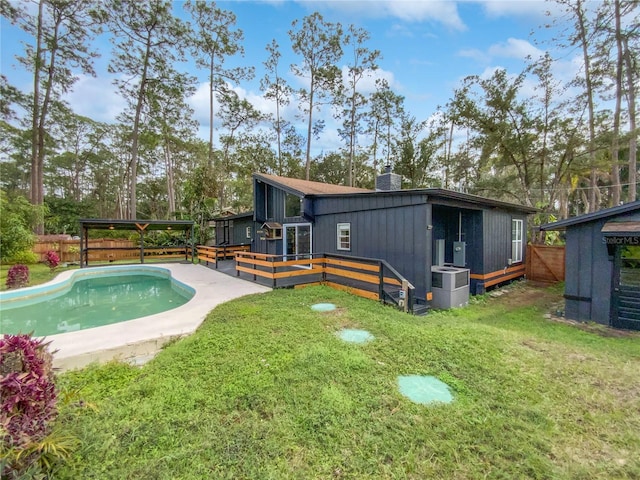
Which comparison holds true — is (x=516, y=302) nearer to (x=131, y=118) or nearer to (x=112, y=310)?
(x=112, y=310)

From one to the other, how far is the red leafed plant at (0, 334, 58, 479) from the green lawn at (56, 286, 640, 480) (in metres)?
0.29

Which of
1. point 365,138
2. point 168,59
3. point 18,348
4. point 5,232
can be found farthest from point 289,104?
point 18,348

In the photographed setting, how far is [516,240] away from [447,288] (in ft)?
18.1

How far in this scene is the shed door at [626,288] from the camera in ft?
17.2

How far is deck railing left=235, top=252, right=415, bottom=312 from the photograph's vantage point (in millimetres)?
6020

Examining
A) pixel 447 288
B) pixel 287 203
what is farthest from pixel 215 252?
pixel 447 288

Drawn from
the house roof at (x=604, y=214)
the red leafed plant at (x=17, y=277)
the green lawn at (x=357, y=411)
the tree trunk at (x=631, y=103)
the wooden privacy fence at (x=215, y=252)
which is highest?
the tree trunk at (x=631, y=103)

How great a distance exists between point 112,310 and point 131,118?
1657 cm

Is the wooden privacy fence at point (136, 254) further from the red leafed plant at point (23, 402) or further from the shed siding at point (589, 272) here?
the shed siding at point (589, 272)

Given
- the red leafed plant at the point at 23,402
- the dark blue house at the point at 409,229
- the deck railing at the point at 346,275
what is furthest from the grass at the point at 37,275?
the red leafed plant at the point at 23,402

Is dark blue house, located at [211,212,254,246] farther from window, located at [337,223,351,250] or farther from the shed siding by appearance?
the shed siding

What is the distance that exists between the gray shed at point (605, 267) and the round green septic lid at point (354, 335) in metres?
5.01

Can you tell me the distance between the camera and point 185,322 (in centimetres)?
487

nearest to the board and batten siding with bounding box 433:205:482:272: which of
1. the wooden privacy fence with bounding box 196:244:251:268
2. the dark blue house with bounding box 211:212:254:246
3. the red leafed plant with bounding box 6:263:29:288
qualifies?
the wooden privacy fence with bounding box 196:244:251:268
